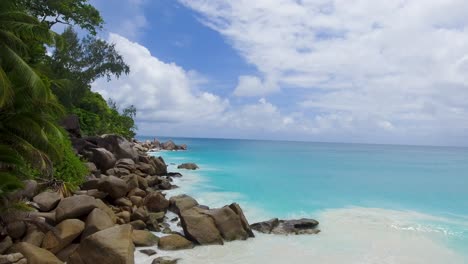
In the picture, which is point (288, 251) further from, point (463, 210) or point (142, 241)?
point (463, 210)

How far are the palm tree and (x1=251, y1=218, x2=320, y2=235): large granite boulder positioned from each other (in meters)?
7.07

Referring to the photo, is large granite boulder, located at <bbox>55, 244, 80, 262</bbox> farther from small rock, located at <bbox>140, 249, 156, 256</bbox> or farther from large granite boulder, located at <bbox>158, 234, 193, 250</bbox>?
large granite boulder, located at <bbox>158, 234, 193, 250</bbox>

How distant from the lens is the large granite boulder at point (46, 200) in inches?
415

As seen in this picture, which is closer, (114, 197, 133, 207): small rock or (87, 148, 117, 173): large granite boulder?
(114, 197, 133, 207): small rock

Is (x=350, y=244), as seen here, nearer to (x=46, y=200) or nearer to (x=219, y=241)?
(x=219, y=241)

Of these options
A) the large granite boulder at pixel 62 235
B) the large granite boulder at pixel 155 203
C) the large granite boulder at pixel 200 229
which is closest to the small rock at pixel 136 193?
the large granite boulder at pixel 155 203

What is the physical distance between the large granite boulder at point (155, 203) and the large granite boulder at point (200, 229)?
3023mm

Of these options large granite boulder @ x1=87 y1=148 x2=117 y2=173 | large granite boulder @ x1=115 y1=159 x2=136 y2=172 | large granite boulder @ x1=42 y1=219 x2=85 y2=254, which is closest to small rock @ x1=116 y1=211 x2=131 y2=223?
large granite boulder @ x1=42 y1=219 x2=85 y2=254

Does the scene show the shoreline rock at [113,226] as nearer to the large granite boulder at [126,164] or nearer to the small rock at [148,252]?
the small rock at [148,252]

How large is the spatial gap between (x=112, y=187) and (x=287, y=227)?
644 centimetres

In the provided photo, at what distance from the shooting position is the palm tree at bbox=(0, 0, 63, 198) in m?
8.11

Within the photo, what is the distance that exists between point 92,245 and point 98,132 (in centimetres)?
2661

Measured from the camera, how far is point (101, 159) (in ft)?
64.1

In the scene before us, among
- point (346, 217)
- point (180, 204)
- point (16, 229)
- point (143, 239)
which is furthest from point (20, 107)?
point (346, 217)
